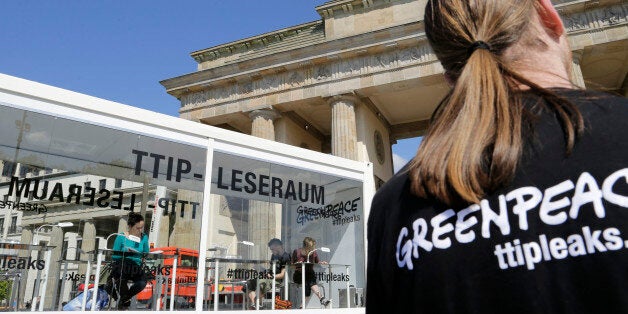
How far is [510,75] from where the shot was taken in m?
1.00

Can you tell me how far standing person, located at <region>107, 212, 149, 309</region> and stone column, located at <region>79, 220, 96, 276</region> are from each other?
22cm

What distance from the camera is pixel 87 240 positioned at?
14.1 ft

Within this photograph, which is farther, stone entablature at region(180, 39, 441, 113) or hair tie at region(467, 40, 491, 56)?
stone entablature at region(180, 39, 441, 113)

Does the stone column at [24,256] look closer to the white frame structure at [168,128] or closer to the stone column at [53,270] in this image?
the stone column at [53,270]

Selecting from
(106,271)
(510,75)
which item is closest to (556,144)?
(510,75)

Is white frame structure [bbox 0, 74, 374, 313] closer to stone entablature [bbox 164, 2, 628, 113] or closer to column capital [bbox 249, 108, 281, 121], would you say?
stone entablature [bbox 164, 2, 628, 113]

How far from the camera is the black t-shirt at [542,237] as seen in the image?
75 cm

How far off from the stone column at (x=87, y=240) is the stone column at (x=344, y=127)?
1611 centimetres

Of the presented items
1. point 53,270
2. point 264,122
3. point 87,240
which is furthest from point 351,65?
point 53,270

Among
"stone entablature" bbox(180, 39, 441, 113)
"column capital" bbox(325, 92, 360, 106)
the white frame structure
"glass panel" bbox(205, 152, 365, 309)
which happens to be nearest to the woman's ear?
the white frame structure

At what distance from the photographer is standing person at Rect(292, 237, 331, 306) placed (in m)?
5.78

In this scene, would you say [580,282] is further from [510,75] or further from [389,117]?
[389,117]

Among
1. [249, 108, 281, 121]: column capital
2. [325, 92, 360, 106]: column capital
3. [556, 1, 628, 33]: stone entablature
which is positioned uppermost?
[556, 1, 628, 33]: stone entablature

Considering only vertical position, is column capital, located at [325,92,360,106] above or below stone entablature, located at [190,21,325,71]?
below
